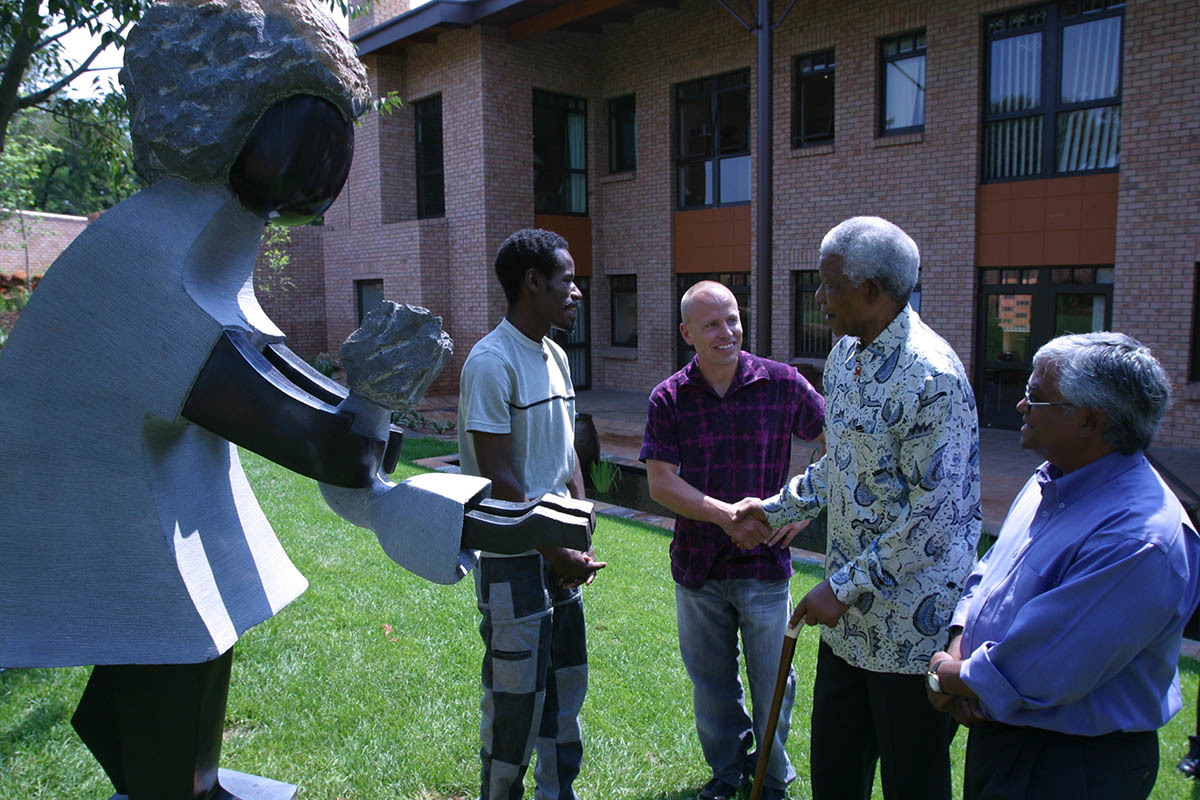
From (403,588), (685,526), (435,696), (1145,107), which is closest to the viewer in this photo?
(685,526)

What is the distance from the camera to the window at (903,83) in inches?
514

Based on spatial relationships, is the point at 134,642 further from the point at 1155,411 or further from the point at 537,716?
the point at 1155,411

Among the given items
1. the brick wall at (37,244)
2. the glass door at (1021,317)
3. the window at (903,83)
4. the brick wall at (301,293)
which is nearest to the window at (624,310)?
the window at (903,83)

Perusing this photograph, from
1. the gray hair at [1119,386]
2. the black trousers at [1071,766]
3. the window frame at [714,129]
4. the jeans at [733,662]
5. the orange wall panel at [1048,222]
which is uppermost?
the window frame at [714,129]

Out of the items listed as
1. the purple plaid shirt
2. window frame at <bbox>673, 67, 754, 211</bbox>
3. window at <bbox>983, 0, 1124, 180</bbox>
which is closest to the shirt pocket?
the purple plaid shirt

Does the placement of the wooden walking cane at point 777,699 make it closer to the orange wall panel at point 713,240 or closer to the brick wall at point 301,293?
the orange wall panel at point 713,240

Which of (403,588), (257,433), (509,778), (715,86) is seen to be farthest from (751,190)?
(257,433)

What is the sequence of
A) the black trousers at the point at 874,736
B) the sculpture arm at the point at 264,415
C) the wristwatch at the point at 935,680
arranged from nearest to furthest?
the sculpture arm at the point at 264,415
the wristwatch at the point at 935,680
the black trousers at the point at 874,736

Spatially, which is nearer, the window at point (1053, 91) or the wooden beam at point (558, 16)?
the window at point (1053, 91)

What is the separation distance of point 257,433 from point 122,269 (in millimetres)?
391

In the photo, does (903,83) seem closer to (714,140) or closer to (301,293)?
(714,140)

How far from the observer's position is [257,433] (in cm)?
153

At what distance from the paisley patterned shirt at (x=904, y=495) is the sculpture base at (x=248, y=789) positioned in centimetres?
157

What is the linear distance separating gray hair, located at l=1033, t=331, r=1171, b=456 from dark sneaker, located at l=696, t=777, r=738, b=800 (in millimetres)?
1981
